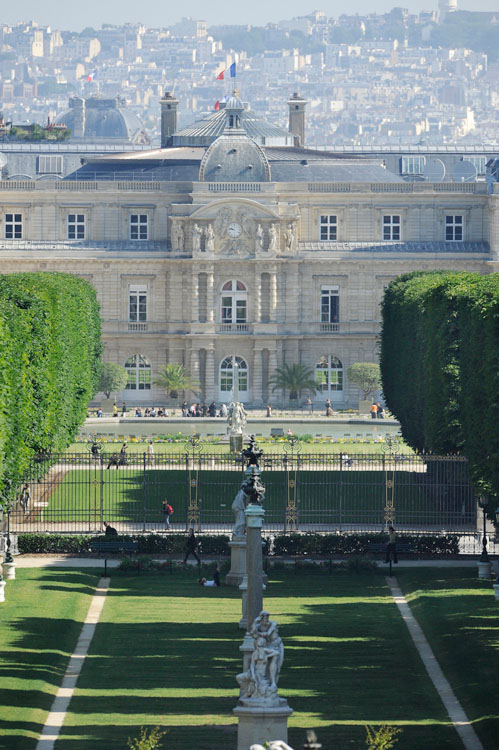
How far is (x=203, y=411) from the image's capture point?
382 ft

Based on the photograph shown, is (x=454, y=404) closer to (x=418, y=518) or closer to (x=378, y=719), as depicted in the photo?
(x=418, y=518)

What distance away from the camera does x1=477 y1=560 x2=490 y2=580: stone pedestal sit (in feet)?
198

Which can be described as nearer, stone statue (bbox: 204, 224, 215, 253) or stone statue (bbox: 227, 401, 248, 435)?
stone statue (bbox: 227, 401, 248, 435)

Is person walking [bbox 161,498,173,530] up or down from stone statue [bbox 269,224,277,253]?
down

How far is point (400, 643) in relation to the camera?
51.3 m

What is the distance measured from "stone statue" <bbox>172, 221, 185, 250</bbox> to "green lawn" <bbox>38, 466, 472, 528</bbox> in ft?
141

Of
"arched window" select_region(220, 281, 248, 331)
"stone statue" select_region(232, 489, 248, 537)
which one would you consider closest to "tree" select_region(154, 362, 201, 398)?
"arched window" select_region(220, 281, 248, 331)

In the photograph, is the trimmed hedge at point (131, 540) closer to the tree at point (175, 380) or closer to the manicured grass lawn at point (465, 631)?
the manicured grass lawn at point (465, 631)

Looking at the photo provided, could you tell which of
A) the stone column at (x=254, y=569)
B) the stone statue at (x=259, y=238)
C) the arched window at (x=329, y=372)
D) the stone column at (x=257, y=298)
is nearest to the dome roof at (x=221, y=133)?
the stone statue at (x=259, y=238)

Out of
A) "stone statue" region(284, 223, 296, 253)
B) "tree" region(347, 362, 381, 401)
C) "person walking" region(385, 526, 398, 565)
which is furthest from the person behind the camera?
"stone statue" region(284, 223, 296, 253)

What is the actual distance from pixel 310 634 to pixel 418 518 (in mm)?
20341

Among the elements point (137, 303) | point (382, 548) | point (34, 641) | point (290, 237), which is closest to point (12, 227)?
point (137, 303)

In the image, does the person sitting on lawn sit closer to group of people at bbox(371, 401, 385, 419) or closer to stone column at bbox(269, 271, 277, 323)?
group of people at bbox(371, 401, 385, 419)

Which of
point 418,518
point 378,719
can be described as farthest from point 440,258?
point 378,719
